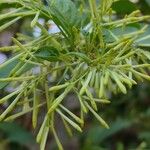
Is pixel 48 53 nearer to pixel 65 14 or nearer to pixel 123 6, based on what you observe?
pixel 65 14

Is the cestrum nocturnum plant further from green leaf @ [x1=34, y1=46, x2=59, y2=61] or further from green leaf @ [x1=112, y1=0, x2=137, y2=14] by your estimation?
green leaf @ [x1=112, y1=0, x2=137, y2=14]

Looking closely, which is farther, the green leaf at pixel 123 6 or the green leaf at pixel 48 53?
the green leaf at pixel 123 6

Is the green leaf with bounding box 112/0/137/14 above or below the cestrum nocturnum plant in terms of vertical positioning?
below

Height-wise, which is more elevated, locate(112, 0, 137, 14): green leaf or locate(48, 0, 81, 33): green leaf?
locate(48, 0, 81, 33): green leaf

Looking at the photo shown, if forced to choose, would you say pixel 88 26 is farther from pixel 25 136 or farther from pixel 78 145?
pixel 78 145

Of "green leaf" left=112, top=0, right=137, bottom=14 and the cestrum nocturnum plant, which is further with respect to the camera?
"green leaf" left=112, top=0, right=137, bottom=14

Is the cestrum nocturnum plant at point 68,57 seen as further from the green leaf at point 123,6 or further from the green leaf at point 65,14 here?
the green leaf at point 123,6

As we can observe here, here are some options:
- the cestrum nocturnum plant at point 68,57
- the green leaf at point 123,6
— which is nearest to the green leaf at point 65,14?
the cestrum nocturnum plant at point 68,57

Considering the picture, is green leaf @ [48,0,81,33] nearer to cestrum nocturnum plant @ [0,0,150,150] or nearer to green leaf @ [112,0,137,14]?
cestrum nocturnum plant @ [0,0,150,150]

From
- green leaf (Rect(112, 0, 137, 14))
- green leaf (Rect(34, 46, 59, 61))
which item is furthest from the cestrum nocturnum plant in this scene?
green leaf (Rect(112, 0, 137, 14))
